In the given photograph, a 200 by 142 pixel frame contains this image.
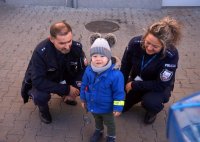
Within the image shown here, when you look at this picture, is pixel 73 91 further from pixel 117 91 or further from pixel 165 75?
pixel 165 75

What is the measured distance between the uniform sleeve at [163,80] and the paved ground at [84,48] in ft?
1.69

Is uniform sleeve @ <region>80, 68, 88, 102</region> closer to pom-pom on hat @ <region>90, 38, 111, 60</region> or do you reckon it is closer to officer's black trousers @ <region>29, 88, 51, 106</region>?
pom-pom on hat @ <region>90, 38, 111, 60</region>

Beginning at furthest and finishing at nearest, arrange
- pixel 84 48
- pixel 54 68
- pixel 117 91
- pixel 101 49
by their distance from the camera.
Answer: pixel 84 48 < pixel 54 68 < pixel 117 91 < pixel 101 49

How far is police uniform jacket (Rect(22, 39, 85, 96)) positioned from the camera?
123 inches

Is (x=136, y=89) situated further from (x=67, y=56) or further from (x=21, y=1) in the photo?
(x=21, y=1)

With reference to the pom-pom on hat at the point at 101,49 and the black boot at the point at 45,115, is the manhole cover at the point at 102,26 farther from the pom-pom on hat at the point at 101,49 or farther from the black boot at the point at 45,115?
the pom-pom on hat at the point at 101,49

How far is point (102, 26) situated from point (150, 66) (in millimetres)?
3482

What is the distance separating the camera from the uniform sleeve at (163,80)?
3.07 meters

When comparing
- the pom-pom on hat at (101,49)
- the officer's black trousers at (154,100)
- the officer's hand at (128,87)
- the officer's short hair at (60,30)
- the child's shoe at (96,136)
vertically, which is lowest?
the child's shoe at (96,136)

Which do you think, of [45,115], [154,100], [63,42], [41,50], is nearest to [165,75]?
[154,100]

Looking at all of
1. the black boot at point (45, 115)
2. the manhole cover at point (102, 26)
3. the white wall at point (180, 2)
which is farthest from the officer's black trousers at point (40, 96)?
the white wall at point (180, 2)

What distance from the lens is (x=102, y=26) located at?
21.3 ft

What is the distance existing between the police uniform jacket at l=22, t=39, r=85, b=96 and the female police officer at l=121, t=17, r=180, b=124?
558mm

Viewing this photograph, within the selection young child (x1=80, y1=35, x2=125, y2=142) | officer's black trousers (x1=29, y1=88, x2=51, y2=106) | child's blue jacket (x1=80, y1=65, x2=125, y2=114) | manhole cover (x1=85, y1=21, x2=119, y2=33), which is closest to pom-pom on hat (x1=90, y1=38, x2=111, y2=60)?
young child (x1=80, y1=35, x2=125, y2=142)
